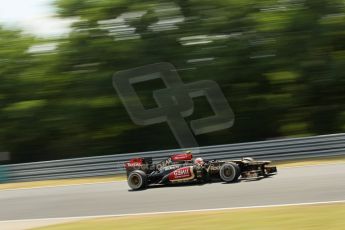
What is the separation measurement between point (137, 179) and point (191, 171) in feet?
4.13

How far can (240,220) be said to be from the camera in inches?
288

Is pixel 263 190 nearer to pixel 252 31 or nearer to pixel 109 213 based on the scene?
pixel 109 213

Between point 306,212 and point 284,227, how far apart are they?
92 cm

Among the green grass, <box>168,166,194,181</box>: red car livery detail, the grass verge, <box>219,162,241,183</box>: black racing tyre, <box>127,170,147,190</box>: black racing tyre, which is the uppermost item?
the green grass

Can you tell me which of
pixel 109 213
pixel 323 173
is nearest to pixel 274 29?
pixel 323 173

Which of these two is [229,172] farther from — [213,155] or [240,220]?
[213,155]

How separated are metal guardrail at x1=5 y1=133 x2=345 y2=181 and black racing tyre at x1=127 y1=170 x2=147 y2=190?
3656 millimetres

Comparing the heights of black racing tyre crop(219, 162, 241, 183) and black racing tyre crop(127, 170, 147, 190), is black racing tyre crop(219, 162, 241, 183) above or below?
above

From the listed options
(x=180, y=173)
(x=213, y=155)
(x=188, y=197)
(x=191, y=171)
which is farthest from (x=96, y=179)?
(x=188, y=197)

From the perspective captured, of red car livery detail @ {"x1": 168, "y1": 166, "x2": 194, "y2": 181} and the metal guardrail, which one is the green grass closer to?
red car livery detail @ {"x1": 168, "y1": 166, "x2": 194, "y2": 181}

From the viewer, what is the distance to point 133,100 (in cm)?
1958

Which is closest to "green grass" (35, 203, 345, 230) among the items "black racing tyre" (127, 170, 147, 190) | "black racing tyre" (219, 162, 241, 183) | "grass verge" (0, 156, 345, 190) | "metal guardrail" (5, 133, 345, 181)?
"black racing tyre" (219, 162, 241, 183)

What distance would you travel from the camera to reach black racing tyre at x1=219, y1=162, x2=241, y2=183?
11.0 m

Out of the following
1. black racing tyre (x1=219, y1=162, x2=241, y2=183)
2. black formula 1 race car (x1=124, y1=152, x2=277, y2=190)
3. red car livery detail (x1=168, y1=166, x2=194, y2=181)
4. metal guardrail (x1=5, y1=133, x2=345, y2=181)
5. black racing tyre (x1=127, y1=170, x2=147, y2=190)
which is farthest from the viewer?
metal guardrail (x1=5, y1=133, x2=345, y2=181)
